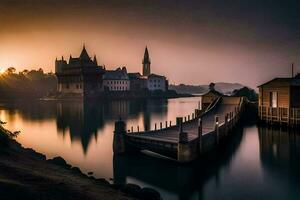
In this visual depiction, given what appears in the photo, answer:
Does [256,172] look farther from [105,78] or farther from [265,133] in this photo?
[105,78]

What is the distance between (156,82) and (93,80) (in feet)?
164

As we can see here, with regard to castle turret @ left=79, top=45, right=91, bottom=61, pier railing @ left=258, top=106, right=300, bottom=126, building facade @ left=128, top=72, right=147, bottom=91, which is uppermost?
castle turret @ left=79, top=45, right=91, bottom=61

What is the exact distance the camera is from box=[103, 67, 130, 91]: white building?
142 meters

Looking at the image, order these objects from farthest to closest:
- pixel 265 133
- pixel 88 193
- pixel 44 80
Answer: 1. pixel 44 80
2. pixel 265 133
3. pixel 88 193

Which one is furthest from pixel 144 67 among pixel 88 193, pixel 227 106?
pixel 88 193

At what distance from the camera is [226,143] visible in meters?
30.8

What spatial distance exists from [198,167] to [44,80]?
181 meters

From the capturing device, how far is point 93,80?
129 m

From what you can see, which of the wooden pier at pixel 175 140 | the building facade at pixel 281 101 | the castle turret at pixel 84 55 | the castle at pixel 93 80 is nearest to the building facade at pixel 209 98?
the building facade at pixel 281 101

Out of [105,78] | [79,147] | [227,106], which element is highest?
[105,78]

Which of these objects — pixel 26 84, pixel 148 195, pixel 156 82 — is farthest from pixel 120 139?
pixel 26 84

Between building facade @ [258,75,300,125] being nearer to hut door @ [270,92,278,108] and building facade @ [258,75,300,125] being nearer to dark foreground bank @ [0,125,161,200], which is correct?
hut door @ [270,92,278,108]

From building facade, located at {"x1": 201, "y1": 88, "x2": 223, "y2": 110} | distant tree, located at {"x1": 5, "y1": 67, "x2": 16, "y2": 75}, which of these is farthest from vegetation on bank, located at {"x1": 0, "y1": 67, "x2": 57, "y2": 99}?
building facade, located at {"x1": 201, "y1": 88, "x2": 223, "y2": 110}

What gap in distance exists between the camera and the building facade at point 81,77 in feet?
419
